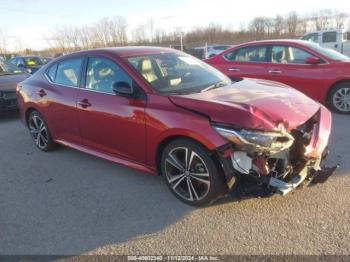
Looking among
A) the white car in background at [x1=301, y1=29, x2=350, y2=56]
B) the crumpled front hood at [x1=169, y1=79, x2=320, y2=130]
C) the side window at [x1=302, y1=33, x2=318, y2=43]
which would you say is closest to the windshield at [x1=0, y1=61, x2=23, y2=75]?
the crumpled front hood at [x1=169, y1=79, x2=320, y2=130]

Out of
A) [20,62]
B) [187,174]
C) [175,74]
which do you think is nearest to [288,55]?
[175,74]

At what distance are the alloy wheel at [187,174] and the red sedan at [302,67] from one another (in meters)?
3.54

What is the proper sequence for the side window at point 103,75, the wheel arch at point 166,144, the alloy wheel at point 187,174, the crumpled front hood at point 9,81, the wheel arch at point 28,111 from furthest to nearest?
the crumpled front hood at point 9,81
the wheel arch at point 28,111
the side window at point 103,75
the alloy wheel at point 187,174
the wheel arch at point 166,144

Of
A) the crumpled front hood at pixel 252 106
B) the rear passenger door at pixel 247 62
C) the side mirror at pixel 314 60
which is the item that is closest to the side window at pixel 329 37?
the rear passenger door at pixel 247 62

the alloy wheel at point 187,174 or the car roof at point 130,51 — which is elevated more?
the car roof at point 130,51

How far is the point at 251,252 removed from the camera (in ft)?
9.44

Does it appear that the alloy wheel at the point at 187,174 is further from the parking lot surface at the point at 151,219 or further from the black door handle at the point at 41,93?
the black door handle at the point at 41,93

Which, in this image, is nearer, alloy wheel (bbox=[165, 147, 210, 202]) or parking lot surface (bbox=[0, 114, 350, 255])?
parking lot surface (bbox=[0, 114, 350, 255])

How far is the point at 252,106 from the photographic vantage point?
11.3ft

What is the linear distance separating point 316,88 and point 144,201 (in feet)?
15.7

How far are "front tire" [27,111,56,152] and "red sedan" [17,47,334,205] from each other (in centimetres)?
48

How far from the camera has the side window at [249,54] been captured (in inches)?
307

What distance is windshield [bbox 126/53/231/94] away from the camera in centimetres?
405

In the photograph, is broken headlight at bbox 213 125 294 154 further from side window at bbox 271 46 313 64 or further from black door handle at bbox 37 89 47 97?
side window at bbox 271 46 313 64
